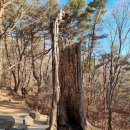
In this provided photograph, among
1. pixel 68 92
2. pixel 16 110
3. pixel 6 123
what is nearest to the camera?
pixel 68 92

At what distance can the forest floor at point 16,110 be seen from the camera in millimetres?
14310

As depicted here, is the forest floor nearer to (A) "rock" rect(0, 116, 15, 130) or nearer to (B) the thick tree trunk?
(A) "rock" rect(0, 116, 15, 130)

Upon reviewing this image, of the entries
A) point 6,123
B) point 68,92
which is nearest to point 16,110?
point 6,123

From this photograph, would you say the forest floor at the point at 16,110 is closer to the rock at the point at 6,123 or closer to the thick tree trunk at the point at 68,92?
the rock at the point at 6,123

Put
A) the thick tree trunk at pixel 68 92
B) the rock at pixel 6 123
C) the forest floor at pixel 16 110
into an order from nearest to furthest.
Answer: the thick tree trunk at pixel 68 92 < the rock at pixel 6 123 < the forest floor at pixel 16 110

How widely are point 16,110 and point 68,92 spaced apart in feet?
Answer: 46.5

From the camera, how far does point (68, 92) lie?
711 cm

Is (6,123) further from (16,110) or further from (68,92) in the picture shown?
(16,110)

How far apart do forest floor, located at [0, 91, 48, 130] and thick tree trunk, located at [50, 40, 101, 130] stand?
6408 millimetres

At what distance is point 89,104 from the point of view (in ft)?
73.6

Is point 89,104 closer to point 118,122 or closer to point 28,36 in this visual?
point 118,122


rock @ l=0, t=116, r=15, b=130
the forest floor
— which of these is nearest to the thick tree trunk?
rock @ l=0, t=116, r=15, b=130

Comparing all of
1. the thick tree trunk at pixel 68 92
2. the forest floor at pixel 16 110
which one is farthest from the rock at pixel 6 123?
the thick tree trunk at pixel 68 92

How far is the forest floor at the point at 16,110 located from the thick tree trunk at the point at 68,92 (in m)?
6.41
